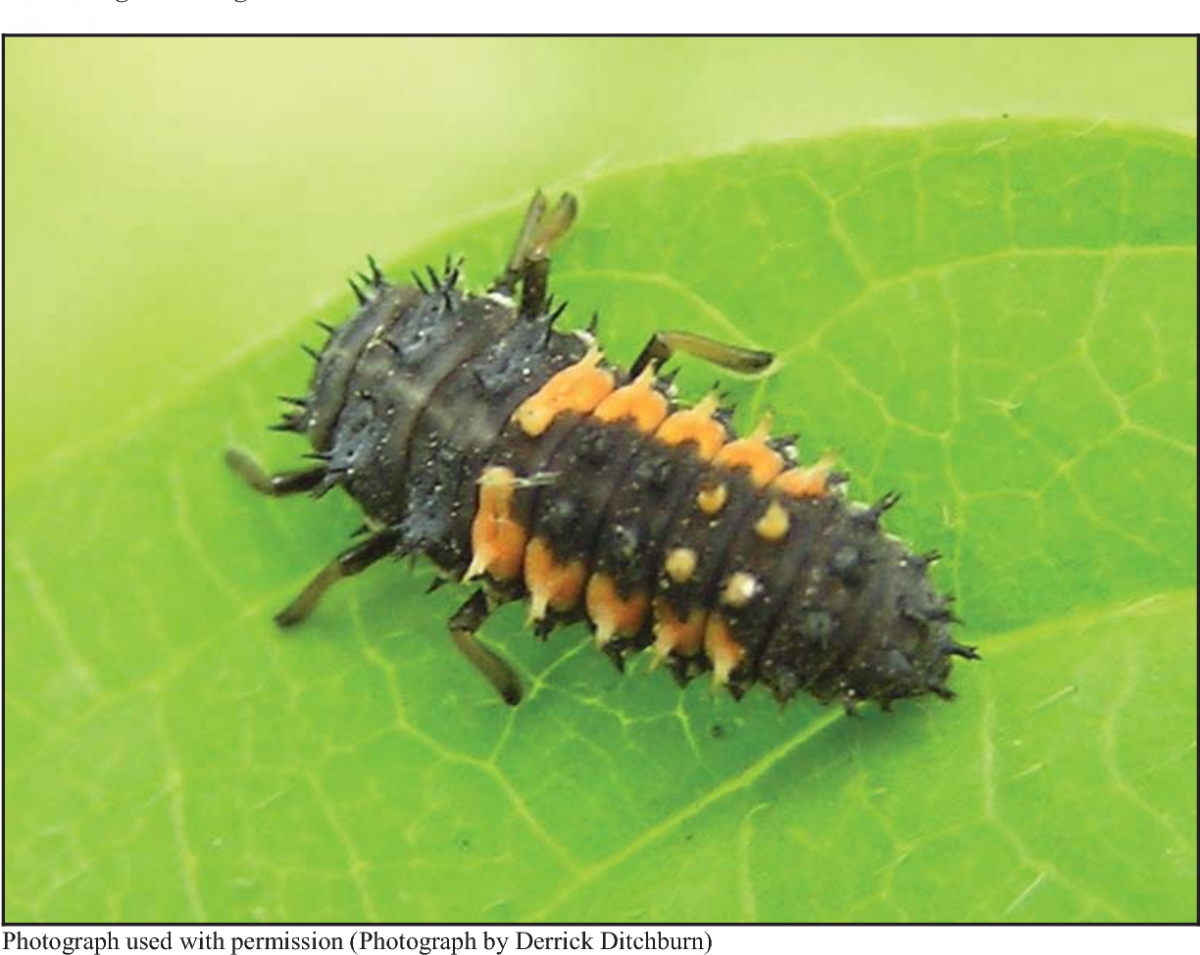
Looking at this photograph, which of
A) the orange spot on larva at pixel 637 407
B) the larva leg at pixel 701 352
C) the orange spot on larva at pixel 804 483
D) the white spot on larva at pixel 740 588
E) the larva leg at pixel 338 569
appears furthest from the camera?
the larva leg at pixel 338 569

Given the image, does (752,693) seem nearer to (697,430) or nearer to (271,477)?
(697,430)

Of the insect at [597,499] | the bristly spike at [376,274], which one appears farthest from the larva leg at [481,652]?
the bristly spike at [376,274]

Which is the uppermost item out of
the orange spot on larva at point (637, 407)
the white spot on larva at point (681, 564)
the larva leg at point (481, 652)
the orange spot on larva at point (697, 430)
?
the orange spot on larva at point (637, 407)

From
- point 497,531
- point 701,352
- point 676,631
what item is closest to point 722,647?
point 676,631

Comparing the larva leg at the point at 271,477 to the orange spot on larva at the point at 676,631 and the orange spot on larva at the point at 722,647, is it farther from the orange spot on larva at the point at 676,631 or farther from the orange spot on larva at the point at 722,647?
the orange spot on larva at the point at 722,647

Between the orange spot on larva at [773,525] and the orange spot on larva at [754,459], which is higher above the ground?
the orange spot on larva at [754,459]

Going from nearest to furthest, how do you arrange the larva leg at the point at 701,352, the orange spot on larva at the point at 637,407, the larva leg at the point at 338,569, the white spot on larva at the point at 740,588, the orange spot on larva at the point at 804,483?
the white spot on larva at the point at 740,588
the orange spot on larva at the point at 804,483
the orange spot on larva at the point at 637,407
the larva leg at the point at 701,352
the larva leg at the point at 338,569
